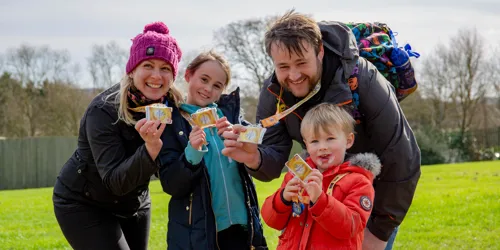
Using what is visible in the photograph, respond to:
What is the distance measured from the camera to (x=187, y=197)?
3770 mm

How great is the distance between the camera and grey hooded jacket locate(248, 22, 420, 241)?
3.21m

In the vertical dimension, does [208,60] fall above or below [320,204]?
above

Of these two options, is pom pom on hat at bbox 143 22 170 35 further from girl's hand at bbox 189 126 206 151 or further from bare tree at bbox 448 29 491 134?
bare tree at bbox 448 29 491 134

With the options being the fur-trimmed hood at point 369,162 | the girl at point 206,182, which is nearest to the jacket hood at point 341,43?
the fur-trimmed hood at point 369,162

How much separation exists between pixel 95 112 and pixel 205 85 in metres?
0.78

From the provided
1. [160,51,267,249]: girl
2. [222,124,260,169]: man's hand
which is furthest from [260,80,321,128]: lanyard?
[160,51,267,249]: girl

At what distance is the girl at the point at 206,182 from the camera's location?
368 cm

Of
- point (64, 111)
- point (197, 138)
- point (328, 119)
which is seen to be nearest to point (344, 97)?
point (328, 119)

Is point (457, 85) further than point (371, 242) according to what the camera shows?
Yes

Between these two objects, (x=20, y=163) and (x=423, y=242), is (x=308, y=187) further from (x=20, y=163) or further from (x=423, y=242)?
(x=20, y=163)

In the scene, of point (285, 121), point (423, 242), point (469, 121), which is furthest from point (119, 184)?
point (469, 121)

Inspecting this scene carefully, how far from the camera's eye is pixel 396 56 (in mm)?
3609

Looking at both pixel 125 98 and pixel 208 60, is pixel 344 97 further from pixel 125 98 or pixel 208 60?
pixel 125 98

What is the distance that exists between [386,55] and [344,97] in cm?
63
